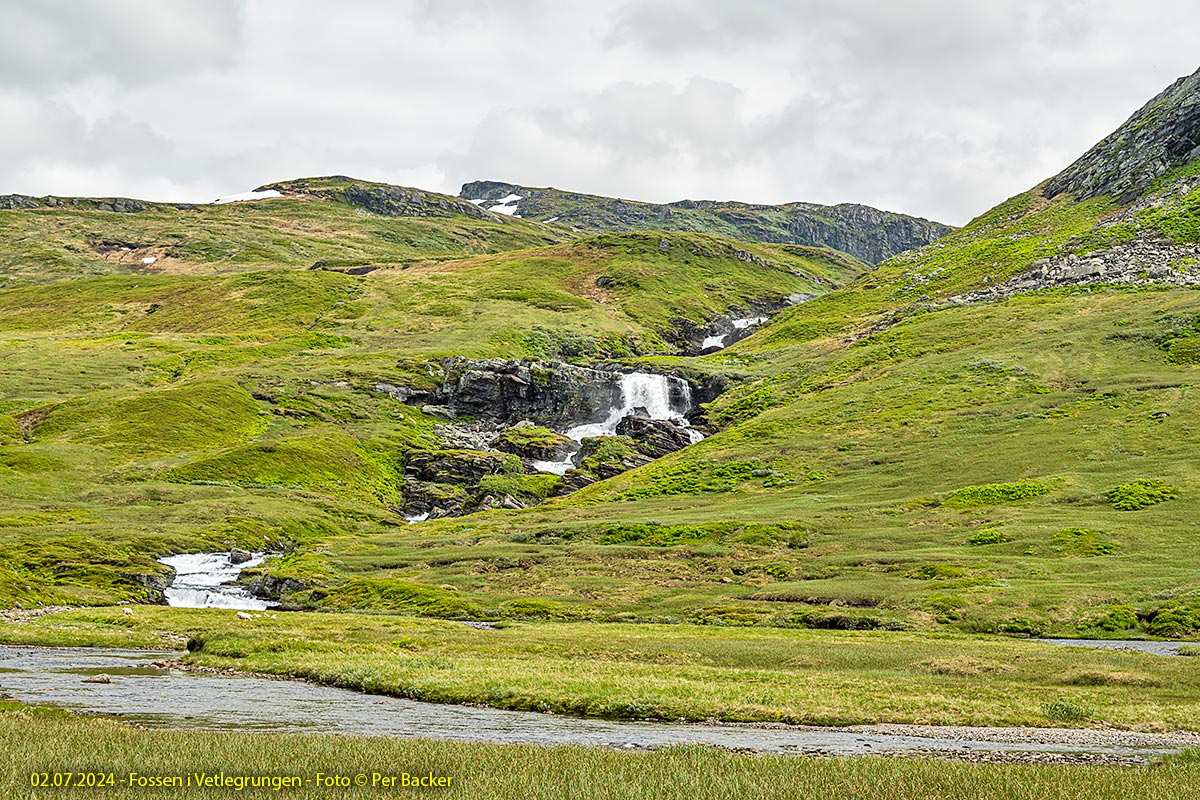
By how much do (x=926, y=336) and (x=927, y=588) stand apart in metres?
130

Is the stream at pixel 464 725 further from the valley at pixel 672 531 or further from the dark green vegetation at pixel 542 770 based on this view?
the dark green vegetation at pixel 542 770

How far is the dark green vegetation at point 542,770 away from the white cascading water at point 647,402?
161150mm

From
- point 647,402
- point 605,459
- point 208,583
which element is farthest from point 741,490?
point 208,583

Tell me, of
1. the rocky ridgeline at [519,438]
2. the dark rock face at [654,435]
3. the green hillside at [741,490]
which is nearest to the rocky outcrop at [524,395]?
the rocky ridgeline at [519,438]

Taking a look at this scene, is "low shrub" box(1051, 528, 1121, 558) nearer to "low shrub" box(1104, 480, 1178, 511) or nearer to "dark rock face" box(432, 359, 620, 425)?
"low shrub" box(1104, 480, 1178, 511)

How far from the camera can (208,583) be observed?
9094 centimetres

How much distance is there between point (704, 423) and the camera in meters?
176

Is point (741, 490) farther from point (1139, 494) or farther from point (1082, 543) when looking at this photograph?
point (1082, 543)

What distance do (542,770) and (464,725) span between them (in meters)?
11.9

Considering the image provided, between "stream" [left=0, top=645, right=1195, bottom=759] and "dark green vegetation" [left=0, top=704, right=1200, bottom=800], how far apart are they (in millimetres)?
4934

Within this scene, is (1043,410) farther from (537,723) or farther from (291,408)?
(291,408)

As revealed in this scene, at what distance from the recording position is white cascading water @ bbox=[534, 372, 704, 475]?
18612 cm

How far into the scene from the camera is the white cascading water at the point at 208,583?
8688 centimetres

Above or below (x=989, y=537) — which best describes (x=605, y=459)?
above
